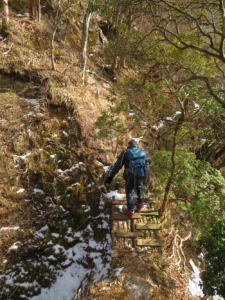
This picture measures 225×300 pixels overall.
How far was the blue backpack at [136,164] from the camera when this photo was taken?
438cm

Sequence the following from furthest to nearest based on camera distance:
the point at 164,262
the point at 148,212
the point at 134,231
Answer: the point at 148,212 < the point at 134,231 < the point at 164,262

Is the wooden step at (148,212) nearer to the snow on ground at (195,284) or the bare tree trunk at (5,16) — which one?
the snow on ground at (195,284)

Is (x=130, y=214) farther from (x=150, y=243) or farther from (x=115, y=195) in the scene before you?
(x=115, y=195)

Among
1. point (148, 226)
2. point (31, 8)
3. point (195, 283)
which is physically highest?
point (31, 8)

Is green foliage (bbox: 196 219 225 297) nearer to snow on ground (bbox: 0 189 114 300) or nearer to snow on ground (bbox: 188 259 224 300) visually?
snow on ground (bbox: 0 189 114 300)

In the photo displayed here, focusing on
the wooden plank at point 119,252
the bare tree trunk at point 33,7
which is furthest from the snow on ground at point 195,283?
the bare tree trunk at point 33,7

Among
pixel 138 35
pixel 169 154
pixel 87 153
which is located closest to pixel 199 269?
pixel 169 154

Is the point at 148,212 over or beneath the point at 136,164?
beneath

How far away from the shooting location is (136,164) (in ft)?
14.4

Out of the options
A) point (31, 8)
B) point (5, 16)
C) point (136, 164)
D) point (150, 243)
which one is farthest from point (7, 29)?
point (150, 243)

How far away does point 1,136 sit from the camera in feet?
18.5

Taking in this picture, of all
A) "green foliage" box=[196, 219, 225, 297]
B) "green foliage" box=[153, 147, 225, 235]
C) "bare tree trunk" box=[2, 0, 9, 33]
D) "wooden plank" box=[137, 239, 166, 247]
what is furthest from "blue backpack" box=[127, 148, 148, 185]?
"bare tree trunk" box=[2, 0, 9, 33]

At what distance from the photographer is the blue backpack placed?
4.38 metres

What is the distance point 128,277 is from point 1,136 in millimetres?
5805
